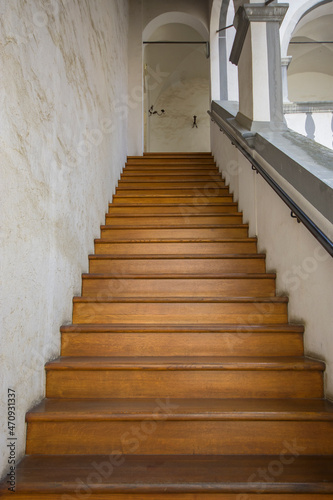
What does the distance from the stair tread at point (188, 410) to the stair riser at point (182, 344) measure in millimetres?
316

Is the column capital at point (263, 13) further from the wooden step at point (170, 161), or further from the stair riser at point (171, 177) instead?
the wooden step at point (170, 161)

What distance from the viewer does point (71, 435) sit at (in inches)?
61.2

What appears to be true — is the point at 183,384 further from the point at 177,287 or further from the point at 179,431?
the point at 177,287

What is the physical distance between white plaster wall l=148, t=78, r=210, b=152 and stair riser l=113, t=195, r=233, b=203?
6156 millimetres

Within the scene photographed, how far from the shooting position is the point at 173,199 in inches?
147

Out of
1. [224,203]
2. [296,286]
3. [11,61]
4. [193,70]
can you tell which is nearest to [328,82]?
[193,70]

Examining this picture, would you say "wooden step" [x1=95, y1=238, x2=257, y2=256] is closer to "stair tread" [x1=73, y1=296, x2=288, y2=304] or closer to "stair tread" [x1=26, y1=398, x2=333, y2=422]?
"stair tread" [x1=73, y1=296, x2=288, y2=304]

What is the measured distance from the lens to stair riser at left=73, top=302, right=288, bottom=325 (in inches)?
86.9

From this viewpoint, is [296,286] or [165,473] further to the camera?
[296,286]

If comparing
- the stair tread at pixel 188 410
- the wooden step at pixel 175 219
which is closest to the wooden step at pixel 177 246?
the wooden step at pixel 175 219

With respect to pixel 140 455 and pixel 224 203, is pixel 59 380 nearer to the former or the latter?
pixel 140 455

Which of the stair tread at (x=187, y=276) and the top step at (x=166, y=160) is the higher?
the top step at (x=166, y=160)

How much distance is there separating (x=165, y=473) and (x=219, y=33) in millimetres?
6054

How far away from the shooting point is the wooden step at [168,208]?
353 centimetres
